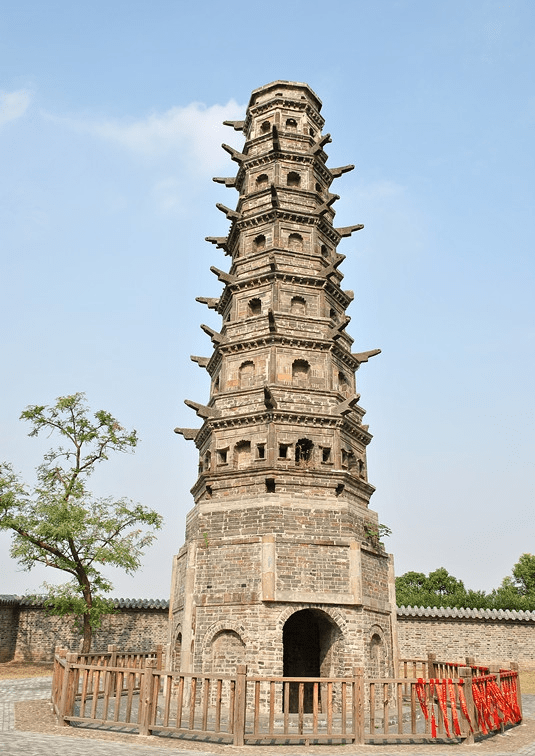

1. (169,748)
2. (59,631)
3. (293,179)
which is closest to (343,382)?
(293,179)

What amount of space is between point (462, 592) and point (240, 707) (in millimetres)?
42946

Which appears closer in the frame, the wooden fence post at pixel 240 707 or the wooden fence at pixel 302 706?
the wooden fence post at pixel 240 707

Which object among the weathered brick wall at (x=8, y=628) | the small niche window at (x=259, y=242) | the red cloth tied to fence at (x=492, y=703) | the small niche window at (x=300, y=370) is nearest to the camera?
the red cloth tied to fence at (x=492, y=703)

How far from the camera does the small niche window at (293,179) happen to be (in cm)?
2391

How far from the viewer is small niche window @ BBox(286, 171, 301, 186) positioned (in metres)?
23.9

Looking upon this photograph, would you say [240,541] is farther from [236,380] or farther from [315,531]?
[236,380]

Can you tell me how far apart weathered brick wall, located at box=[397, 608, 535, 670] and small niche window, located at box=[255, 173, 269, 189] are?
706 inches

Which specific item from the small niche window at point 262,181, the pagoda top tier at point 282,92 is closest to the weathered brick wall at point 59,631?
the small niche window at point 262,181

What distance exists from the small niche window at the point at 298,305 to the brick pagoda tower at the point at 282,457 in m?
0.05

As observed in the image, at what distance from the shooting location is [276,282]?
2138cm

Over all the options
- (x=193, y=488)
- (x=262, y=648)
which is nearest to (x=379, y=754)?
(x=262, y=648)

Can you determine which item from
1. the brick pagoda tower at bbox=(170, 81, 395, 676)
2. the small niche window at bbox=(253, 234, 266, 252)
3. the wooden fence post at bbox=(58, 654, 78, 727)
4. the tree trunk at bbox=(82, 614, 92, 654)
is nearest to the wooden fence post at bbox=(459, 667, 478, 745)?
the brick pagoda tower at bbox=(170, 81, 395, 676)

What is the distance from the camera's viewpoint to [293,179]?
24000mm

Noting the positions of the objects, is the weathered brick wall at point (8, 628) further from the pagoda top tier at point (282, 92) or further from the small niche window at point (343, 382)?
the pagoda top tier at point (282, 92)
